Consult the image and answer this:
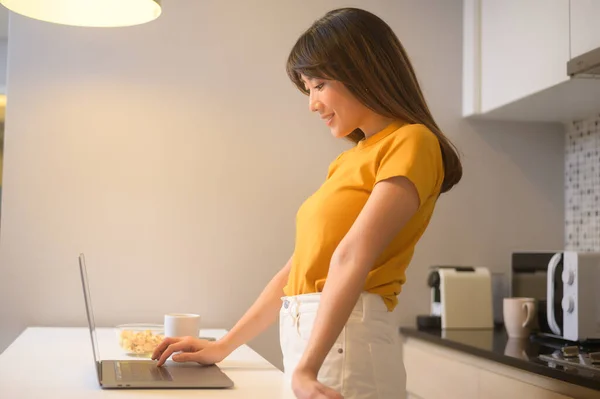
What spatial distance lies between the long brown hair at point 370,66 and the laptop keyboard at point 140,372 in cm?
61

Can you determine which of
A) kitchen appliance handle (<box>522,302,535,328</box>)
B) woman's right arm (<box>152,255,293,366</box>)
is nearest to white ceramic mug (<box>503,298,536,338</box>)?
kitchen appliance handle (<box>522,302,535,328</box>)

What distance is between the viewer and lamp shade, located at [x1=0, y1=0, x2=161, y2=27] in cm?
177

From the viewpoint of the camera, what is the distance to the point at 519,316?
2.49 meters

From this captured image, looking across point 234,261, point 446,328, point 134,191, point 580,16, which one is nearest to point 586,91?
point 580,16

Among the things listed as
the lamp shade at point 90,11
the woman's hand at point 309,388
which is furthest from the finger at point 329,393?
the lamp shade at point 90,11

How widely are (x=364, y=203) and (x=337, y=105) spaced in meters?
0.19

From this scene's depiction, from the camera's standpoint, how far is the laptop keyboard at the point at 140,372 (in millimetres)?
1353

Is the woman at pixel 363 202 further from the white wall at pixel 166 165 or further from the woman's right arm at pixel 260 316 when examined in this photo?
the white wall at pixel 166 165

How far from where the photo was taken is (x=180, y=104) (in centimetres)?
257

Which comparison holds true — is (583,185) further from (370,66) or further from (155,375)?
(155,375)

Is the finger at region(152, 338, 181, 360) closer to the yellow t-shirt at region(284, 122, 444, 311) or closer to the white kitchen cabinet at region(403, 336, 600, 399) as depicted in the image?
the yellow t-shirt at region(284, 122, 444, 311)

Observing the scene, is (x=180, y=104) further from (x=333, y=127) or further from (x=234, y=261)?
(x=333, y=127)

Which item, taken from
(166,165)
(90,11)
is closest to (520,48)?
(166,165)

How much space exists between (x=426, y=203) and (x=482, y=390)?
1.03 meters
